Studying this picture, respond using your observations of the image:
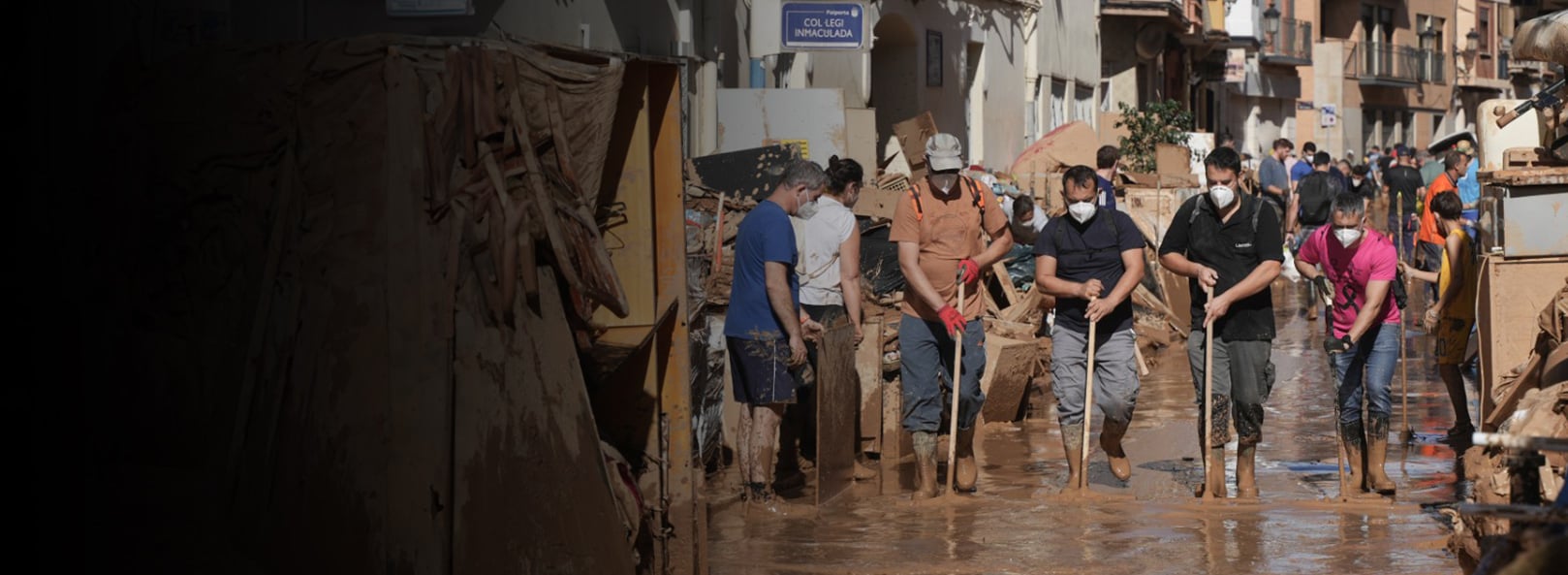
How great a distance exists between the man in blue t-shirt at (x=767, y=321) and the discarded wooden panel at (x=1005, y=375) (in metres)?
3.42

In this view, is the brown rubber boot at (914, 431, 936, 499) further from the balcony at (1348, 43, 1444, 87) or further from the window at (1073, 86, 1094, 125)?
the balcony at (1348, 43, 1444, 87)

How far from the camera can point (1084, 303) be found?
1053 centimetres

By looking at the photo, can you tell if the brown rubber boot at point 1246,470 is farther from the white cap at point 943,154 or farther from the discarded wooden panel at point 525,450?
the discarded wooden panel at point 525,450

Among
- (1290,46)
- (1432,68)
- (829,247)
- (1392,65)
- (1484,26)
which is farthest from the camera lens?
(1484,26)

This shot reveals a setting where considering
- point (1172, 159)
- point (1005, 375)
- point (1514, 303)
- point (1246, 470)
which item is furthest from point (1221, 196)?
point (1172, 159)

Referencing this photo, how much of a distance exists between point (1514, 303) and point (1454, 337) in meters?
2.19

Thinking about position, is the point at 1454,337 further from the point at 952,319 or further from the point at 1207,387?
the point at 952,319

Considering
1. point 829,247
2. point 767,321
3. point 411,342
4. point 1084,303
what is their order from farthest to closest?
point 829,247
point 1084,303
point 767,321
point 411,342

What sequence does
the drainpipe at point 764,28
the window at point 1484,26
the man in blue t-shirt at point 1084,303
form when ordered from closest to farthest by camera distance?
the man in blue t-shirt at point 1084,303 < the drainpipe at point 764,28 < the window at point 1484,26

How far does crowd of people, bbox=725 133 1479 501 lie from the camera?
33.2ft

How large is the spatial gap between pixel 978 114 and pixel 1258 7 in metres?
29.3

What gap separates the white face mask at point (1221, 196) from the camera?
1029cm

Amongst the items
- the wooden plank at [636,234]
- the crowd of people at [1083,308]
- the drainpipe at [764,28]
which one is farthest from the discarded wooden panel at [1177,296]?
the wooden plank at [636,234]

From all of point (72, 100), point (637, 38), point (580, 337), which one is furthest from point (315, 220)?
point (637, 38)
